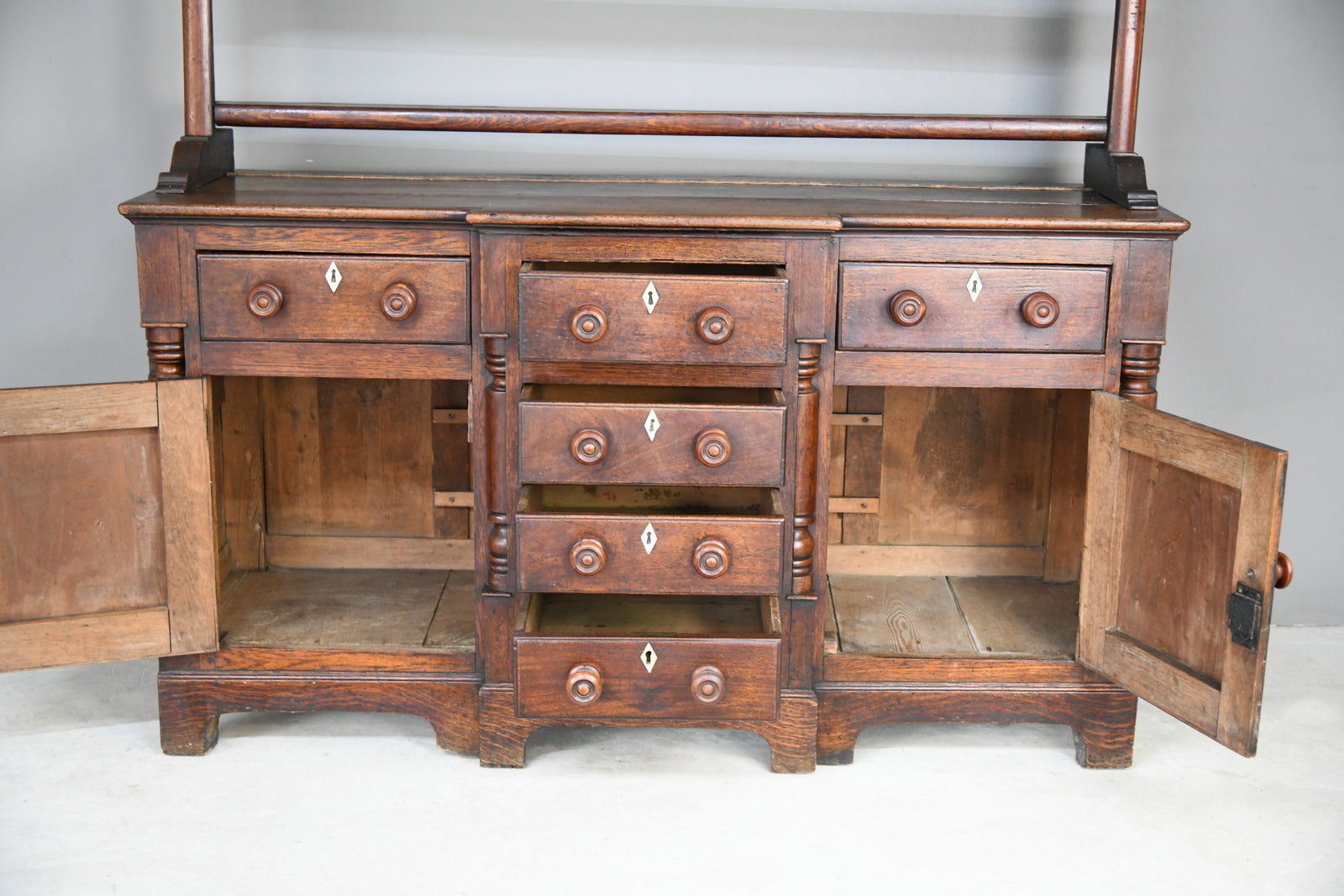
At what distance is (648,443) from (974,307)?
665 millimetres

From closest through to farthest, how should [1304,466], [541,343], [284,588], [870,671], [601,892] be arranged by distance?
[601,892], [541,343], [870,671], [284,588], [1304,466]

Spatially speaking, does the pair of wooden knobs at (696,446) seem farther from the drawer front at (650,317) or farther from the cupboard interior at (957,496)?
the cupboard interior at (957,496)

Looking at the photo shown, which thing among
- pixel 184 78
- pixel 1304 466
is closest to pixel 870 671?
pixel 1304 466

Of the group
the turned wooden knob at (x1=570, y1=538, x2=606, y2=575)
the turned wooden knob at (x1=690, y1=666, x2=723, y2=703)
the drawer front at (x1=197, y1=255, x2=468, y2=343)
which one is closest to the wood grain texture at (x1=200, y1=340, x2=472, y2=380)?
the drawer front at (x1=197, y1=255, x2=468, y2=343)

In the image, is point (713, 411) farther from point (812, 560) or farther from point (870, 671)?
point (870, 671)

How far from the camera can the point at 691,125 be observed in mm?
2885

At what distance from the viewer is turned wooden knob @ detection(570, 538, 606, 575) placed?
259cm

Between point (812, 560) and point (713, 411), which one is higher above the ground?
point (713, 411)

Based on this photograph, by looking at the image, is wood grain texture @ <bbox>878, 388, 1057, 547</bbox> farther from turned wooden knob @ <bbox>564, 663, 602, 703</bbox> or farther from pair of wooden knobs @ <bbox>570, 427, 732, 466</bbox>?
turned wooden knob @ <bbox>564, 663, 602, 703</bbox>

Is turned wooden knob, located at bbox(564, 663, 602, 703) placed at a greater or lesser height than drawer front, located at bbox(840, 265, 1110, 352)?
lesser

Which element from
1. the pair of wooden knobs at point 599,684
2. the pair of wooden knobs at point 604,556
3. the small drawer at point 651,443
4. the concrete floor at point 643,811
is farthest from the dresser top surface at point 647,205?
the concrete floor at point 643,811

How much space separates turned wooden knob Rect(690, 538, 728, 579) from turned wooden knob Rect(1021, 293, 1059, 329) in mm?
714

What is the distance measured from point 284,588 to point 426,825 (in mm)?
825

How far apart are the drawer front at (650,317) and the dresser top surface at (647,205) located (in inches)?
4.5
